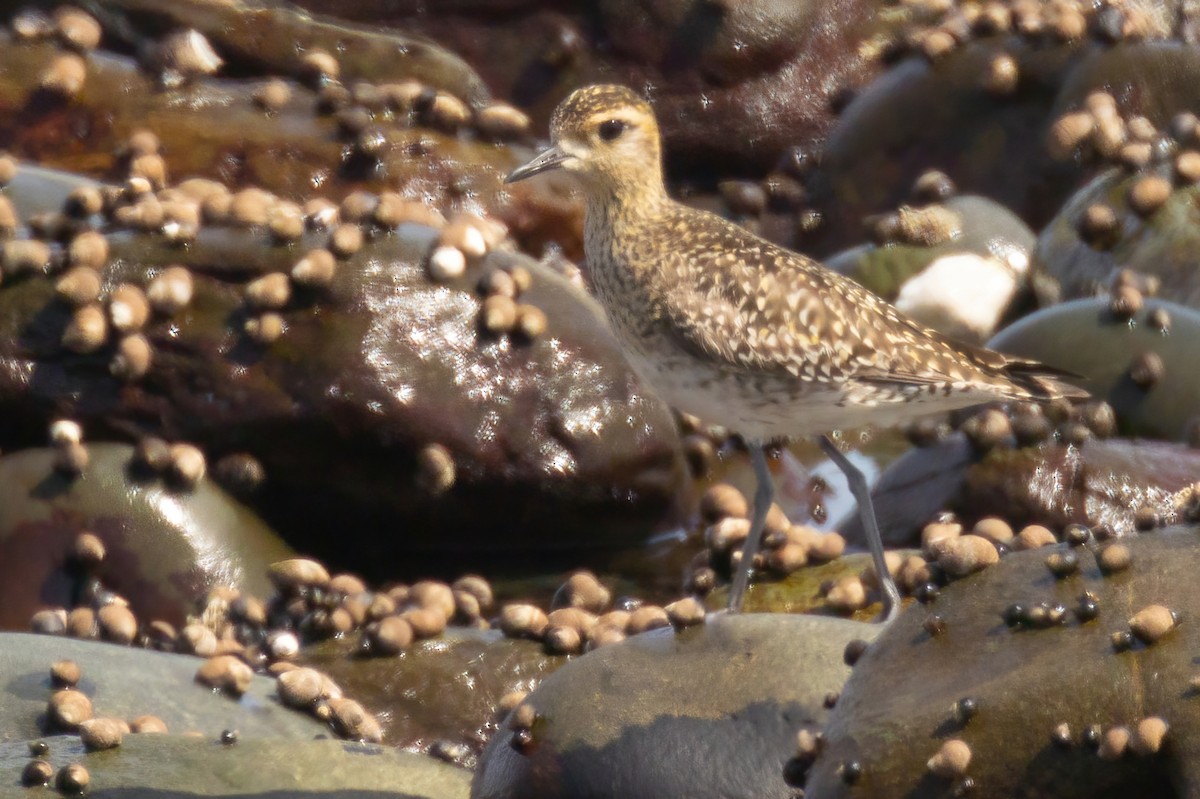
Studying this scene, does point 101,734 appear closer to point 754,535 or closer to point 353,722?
point 353,722

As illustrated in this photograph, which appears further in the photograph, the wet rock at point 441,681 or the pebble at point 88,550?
the pebble at point 88,550

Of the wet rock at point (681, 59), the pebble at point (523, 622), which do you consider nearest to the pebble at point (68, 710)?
the pebble at point (523, 622)

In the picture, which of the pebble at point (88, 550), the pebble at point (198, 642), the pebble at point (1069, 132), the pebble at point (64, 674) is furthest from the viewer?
the pebble at point (1069, 132)

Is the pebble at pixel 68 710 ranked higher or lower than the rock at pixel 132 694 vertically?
higher

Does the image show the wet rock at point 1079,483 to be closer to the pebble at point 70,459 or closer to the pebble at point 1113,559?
the pebble at point 1113,559

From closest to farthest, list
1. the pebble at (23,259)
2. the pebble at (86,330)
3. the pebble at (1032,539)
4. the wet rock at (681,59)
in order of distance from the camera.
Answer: the pebble at (1032,539)
the pebble at (86,330)
the pebble at (23,259)
the wet rock at (681,59)

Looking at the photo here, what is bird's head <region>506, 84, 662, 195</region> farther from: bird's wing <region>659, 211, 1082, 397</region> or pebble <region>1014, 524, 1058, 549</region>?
pebble <region>1014, 524, 1058, 549</region>

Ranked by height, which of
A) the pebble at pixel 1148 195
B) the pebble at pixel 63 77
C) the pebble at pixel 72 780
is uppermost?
the pebble at pixel 1148 195

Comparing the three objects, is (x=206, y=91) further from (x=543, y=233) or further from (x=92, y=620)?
(x=92, y=620)

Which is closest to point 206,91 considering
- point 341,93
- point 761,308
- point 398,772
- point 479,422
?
point 341,93
